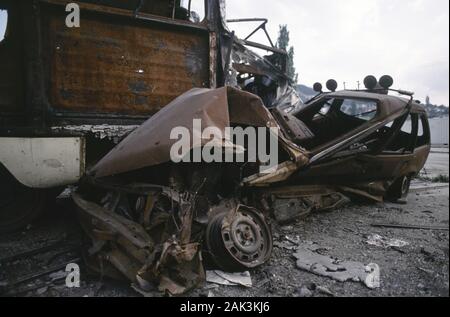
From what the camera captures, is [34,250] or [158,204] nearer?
[158,204]

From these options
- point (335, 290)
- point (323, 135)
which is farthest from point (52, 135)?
point (323, 135)

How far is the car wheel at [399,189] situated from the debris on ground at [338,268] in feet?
9.28

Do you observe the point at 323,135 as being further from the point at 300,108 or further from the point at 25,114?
the point at 25,114

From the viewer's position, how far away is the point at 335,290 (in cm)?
239

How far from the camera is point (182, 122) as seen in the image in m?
2.51

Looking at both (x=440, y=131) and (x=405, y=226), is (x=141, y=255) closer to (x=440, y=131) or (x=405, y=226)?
(x=405, y=226)

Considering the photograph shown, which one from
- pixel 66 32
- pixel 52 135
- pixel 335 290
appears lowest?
pixel 335 290

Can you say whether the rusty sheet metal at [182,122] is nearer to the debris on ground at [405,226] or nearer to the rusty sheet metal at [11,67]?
the rusty sheet metal at [11,67]

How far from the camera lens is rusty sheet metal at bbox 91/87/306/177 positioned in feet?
7.95

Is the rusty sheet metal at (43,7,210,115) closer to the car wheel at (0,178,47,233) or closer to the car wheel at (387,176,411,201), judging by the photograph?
the car wheel at (0,178,47,233)

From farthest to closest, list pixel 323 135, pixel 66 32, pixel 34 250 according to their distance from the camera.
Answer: pixel 323 135 < pixel 66 32 < pixel 34 250

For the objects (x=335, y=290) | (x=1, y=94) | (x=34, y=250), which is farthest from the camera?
(x=1, y=94)

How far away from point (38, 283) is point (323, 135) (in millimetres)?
4291

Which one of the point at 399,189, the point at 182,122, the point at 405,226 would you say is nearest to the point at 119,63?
the point at 182,122
